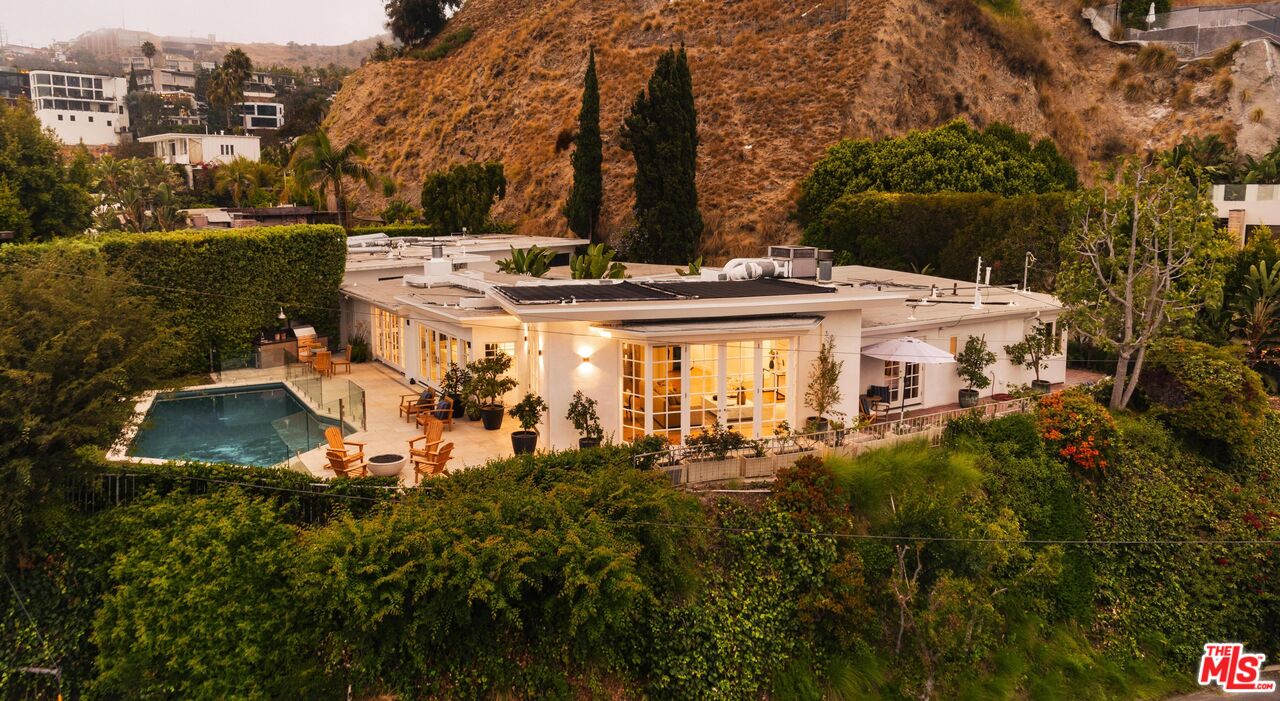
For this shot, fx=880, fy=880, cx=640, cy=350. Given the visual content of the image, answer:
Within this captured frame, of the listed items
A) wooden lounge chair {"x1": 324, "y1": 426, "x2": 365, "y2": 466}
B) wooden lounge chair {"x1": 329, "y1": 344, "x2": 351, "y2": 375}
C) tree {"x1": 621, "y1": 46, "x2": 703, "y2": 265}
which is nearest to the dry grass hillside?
tree {"x1": 621, "y1": 46, "x2": 703, "y2": 265}

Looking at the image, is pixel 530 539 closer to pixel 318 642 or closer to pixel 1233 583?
pixel 318 642

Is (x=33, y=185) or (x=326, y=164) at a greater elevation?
(x=326, y=164)

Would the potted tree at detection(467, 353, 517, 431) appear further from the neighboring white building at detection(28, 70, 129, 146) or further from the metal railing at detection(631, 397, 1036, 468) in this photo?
the neighboring white building at detection(28, 70, 129, 146)

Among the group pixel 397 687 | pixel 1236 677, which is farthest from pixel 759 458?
pixel 1236 677

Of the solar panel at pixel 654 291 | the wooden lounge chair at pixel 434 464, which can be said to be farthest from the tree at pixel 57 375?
the solar panel at pixel 654 291

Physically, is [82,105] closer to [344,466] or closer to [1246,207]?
[344,466]

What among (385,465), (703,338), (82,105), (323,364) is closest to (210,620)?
(385,465)

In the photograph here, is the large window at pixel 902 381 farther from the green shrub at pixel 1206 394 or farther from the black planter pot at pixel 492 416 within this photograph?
the black planter pot at pixel 492 416
